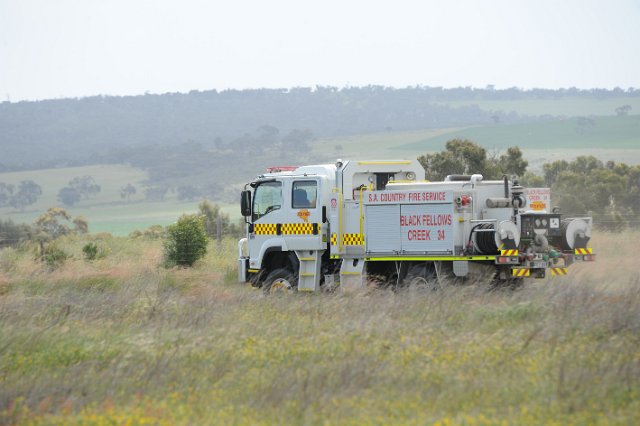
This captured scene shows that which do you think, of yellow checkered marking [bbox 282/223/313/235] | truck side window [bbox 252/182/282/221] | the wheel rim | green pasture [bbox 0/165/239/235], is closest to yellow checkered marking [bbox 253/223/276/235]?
truck side window [bbox 252/182/282/221]

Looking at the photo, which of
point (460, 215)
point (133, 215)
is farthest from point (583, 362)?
point (133, 215)

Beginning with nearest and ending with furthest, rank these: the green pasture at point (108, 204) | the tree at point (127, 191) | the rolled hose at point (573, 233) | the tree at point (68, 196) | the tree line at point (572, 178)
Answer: the rolled hose at point (573, 233) < the tree line at point (572, 178) < the green pasture at point (108, 204) < the tree at point (68, 196) < the tree at point (127, 191)

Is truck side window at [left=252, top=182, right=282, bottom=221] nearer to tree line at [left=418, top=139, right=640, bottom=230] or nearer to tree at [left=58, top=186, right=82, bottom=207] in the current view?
tree line at [left=418, top=139, right=640, bottom=230]

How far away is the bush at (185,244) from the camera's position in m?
28.0

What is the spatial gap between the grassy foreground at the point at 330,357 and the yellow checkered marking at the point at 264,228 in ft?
9.49

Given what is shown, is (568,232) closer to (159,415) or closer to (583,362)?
(583,362)

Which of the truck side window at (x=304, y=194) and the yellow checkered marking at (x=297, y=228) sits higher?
the truck side window at (x=304, y=194)

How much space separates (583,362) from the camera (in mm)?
11109

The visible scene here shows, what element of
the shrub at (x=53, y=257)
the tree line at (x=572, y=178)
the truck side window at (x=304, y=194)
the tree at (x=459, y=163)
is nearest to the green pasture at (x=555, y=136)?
the tree line at (x=572, y=178)

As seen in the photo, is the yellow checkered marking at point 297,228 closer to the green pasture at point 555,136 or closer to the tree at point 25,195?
the green pasture at point 555,136

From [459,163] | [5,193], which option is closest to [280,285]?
[459,163]

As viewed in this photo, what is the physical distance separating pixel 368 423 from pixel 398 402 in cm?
71

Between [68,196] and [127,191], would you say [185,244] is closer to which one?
[68,196]

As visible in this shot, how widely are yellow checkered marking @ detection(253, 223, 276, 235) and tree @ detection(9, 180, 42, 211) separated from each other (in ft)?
441
